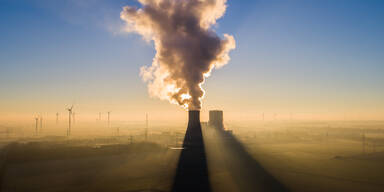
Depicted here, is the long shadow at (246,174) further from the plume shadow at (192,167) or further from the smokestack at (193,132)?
the smokestack at (193,132)

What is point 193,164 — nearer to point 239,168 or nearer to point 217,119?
point 239,168

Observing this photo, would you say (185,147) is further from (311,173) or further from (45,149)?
(45,149)

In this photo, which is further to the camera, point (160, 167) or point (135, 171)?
point (160, 167)

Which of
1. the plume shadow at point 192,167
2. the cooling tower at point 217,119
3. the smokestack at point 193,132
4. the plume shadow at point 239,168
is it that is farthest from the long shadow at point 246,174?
the cooling tower at point 217,119

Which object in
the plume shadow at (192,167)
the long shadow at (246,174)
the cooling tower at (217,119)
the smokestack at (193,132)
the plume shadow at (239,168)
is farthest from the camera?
the cooling tower at (217,119)

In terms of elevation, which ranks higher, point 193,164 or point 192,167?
point 193,164

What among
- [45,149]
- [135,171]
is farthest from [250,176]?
[45,149]

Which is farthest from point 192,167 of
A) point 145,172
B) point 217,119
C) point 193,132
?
point 217,119
